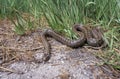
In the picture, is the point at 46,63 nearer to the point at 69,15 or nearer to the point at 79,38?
the point at 79,38

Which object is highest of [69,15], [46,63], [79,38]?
[69,15]

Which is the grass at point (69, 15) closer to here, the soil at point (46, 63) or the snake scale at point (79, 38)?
the snake scale at point (79, 38)

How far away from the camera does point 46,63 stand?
2.64m

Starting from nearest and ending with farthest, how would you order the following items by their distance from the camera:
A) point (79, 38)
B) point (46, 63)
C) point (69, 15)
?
point (46, 63) < point (79, 38) < point (69, 15)

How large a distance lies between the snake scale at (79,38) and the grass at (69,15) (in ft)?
0.29

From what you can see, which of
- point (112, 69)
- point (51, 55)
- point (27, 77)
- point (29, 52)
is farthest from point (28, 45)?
point (112, 69)

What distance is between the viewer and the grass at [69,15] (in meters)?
3.09

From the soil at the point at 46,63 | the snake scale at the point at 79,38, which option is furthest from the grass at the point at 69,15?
the soil at the point at 46,63

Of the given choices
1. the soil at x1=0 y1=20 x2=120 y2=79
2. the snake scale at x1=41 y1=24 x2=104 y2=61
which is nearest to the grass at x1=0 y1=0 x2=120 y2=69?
the snake scale at x1=41 y1=24 x2=104 y2=61

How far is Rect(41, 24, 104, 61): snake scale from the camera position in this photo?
2.83 m

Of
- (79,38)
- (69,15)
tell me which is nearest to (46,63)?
(79,38)

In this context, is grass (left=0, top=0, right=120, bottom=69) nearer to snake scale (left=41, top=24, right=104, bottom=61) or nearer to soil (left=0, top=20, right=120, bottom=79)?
snake scale (left=41, top=24, right=104, bottom=61)

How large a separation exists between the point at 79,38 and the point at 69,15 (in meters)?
0.48

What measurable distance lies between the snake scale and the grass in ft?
0.29
